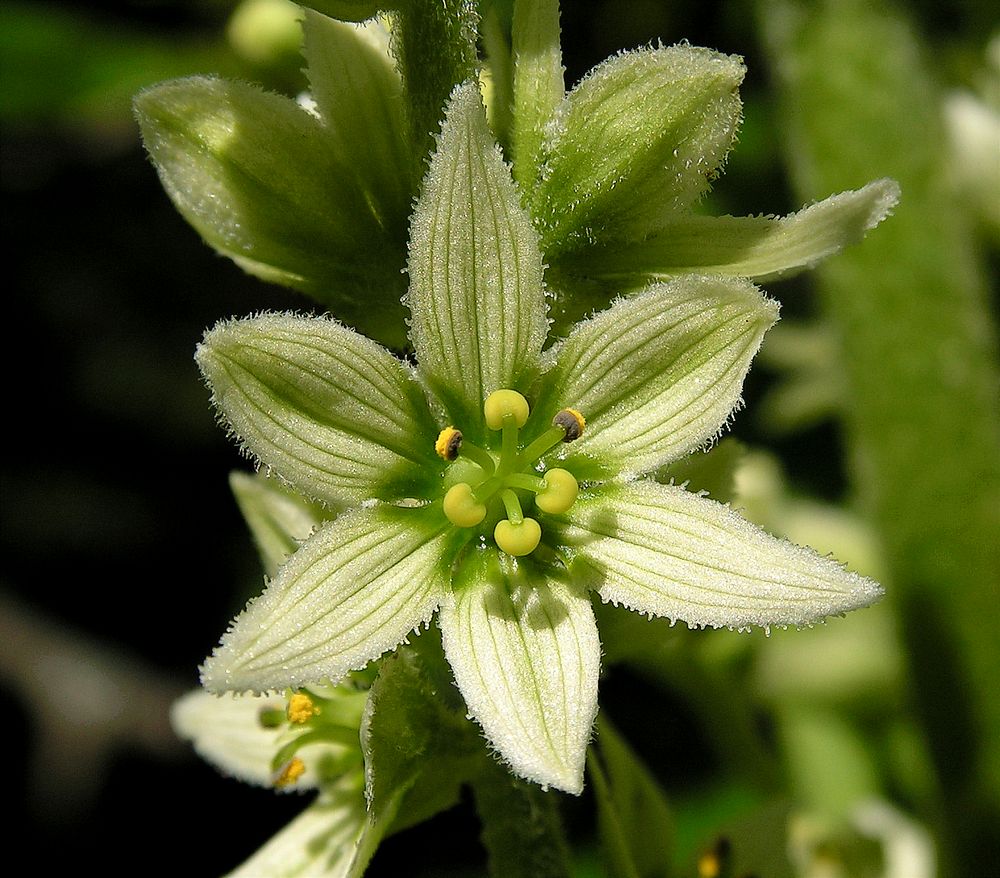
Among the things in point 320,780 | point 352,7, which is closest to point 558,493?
point 320,780

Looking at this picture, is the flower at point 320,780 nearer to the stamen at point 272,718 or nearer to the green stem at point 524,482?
the stamen at point 272,718

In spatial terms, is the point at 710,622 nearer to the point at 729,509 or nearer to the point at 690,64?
the point at 729,509

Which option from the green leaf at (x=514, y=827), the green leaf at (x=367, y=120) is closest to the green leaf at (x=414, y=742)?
the green leaf at (x=514, y=827)

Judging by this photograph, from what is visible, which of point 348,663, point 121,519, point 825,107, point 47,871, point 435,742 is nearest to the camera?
point 348,663

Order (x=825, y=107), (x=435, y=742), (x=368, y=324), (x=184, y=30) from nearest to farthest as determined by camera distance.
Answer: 1. (x=435, y=742)
2. (x=368, y=324)
3. (x=825, y=107)
4. (x=184, y=30)

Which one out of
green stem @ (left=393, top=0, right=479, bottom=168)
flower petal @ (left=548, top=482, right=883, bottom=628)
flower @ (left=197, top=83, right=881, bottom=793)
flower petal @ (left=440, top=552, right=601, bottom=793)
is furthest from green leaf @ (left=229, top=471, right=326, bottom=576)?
green stem @ (left=393, top=0, right=479, bottom=168)

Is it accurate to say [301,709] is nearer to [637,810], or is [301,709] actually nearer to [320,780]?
[320,780]

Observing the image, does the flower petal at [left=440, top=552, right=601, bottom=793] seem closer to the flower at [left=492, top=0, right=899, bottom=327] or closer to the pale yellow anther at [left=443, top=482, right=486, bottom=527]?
the pale yellow anther at [left=443, top=482, right=486, bottom=527]

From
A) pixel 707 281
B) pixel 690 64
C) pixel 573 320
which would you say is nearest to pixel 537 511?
pixel 573 320
